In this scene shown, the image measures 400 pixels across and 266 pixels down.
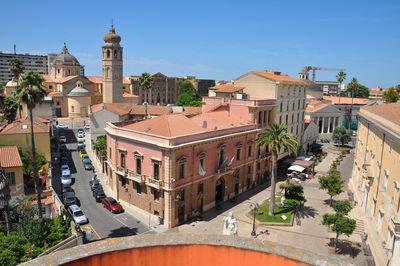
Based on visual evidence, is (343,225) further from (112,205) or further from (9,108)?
(9,108)

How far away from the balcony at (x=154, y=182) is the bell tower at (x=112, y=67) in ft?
174

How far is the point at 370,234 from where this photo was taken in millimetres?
27766

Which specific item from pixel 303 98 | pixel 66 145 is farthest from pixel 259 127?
pixel 66 145

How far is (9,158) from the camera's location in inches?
1257

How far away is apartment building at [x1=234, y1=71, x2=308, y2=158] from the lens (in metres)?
47.4

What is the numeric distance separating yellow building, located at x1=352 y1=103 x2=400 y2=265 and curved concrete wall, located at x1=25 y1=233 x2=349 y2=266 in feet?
51.3

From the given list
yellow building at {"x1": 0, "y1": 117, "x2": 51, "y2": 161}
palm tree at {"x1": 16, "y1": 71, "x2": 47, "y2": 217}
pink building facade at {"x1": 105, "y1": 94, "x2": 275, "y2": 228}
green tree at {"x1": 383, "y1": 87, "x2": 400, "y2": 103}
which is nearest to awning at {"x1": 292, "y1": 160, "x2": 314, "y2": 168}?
pink building facade at {"x1": 105, "y1": 94, "x2": 275, "y2": 228}

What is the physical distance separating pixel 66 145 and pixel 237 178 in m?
39.2

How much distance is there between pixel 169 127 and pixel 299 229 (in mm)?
17549

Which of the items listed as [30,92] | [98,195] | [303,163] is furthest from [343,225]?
[30,92]

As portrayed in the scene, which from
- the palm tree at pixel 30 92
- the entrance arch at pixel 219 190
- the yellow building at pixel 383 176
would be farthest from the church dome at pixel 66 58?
the yellow building at pixel 383 176

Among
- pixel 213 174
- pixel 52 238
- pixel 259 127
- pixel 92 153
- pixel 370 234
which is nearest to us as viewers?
pixel 52 238

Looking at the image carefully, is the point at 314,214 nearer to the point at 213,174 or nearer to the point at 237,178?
the point at 237,178

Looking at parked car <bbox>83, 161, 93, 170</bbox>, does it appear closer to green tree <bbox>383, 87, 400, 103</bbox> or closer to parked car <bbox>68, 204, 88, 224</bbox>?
parked car <bbox>68, 204, 88, 224</bbox>
